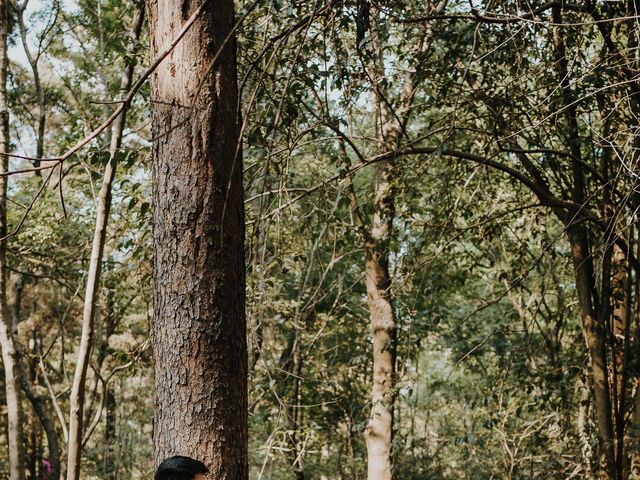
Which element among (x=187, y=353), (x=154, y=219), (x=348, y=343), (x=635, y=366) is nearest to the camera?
(x=187, y=353)

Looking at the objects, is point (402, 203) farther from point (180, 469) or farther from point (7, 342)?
point (180, 469)

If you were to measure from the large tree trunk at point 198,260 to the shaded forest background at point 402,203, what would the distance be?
0.26m

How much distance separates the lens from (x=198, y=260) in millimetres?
2924

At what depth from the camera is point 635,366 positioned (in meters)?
6.43

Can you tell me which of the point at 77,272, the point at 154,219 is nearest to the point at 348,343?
the point at 77,272

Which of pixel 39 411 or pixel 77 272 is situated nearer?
pixel 77 272

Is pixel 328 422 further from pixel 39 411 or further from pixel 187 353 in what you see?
pixel 187 353

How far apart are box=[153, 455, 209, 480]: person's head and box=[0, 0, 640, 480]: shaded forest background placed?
96cm

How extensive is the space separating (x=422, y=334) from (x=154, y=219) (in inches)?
392

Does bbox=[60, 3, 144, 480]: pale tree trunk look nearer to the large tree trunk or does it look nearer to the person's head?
the large tree trunk

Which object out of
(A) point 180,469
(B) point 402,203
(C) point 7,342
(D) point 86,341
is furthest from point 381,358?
(A) point 180,469

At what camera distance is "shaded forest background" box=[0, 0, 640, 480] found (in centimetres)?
498

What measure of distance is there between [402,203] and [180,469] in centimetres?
438

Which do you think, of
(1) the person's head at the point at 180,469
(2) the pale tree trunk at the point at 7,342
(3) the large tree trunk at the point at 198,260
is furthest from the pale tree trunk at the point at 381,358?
(1) the person's head at the point at 180,469
